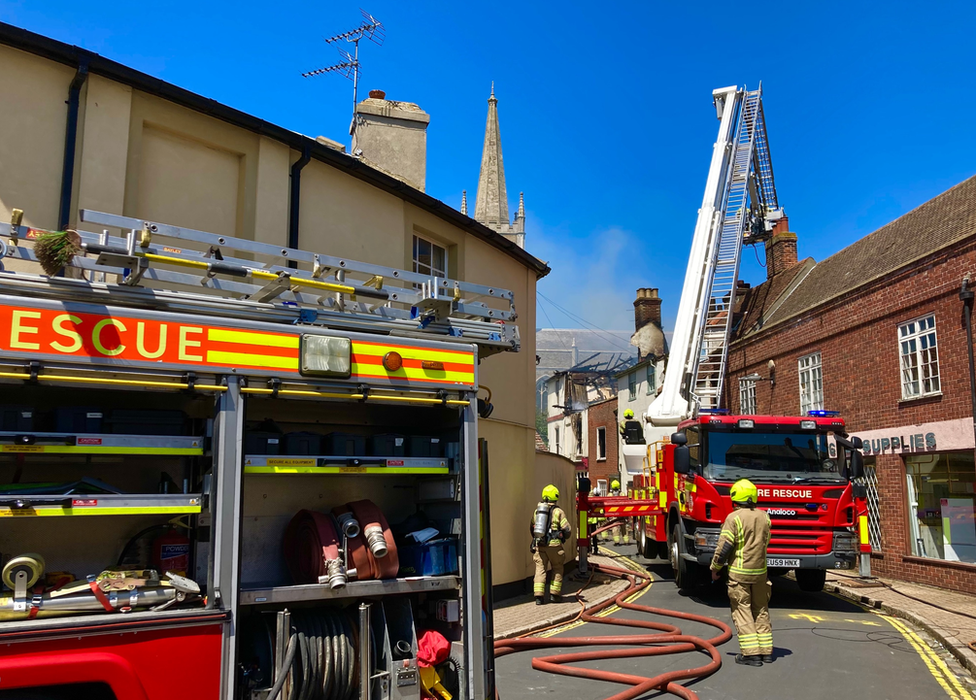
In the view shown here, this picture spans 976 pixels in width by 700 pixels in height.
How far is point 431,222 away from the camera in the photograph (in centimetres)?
1144

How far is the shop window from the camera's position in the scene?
529 inches

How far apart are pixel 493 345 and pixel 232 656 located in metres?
2.47

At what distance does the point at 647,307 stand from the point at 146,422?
27.4 meters

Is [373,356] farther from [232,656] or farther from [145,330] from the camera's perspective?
[232,656]

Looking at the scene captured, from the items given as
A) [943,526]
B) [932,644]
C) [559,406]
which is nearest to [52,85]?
[932,644]

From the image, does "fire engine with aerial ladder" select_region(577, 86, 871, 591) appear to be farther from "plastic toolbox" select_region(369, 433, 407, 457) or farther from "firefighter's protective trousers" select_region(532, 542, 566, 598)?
"plastic toolbox" select_region(369, 433, 407, 457)

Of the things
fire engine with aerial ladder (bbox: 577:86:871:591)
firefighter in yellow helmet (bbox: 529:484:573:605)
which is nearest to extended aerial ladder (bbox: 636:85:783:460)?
fire engine with aerial ladder (bbox: 577:86:871:591)

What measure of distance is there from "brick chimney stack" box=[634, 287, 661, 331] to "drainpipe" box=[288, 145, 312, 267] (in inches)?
874

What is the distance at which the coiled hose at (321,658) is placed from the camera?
423 cm

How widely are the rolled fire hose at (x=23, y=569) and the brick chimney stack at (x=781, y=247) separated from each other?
77.2 feet

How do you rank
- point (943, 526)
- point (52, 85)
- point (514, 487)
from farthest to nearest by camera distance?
1. point (943, 526)
2. point (514, 487)
3. point (52, 85)

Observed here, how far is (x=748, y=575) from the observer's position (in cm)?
820

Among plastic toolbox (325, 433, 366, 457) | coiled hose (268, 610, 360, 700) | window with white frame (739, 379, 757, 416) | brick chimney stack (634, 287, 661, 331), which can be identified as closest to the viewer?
coiled hose (268, 610, 360, 700)

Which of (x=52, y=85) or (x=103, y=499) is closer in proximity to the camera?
(x=103, y=499)
